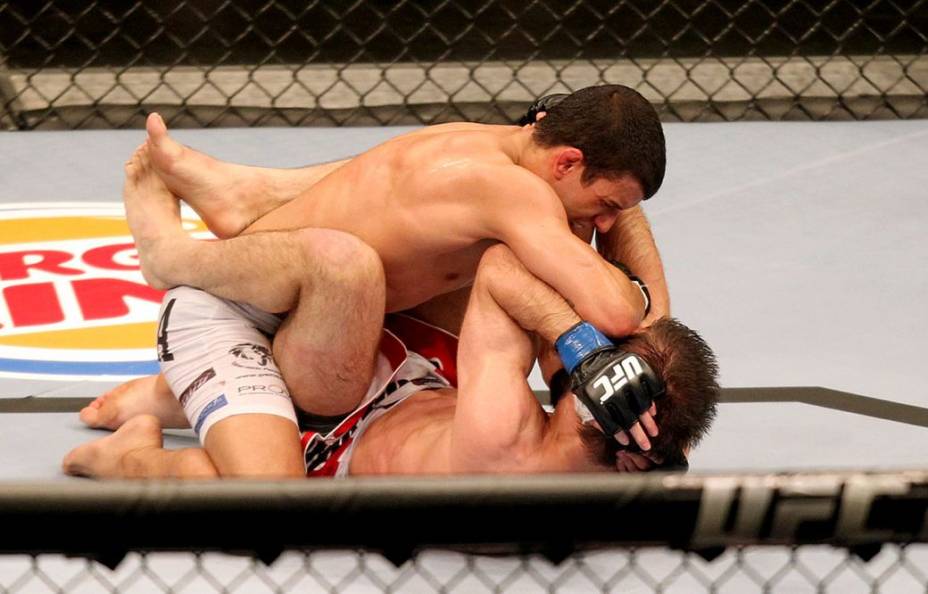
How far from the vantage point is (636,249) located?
2762 millimetres

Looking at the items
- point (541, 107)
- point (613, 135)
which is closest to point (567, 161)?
point (613, 135)

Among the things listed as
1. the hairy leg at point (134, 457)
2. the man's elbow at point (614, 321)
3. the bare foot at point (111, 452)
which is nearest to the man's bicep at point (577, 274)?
the man's elbow at point (614, 321)

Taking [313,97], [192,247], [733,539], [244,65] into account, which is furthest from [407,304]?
[244,65]

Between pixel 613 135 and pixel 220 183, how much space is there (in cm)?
86

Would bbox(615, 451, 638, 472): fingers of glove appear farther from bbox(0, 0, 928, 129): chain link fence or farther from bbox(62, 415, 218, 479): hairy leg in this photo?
bbox(0, 0, 928, 129): chain link fence

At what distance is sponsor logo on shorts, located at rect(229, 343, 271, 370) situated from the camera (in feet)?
8.52

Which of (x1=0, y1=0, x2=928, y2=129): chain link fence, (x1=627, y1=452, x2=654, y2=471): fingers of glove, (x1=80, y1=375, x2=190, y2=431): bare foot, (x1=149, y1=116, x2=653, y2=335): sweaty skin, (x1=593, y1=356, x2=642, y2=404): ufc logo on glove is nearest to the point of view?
(x1=593, y1=356, x2=642, y2=404): ufc logo on glove

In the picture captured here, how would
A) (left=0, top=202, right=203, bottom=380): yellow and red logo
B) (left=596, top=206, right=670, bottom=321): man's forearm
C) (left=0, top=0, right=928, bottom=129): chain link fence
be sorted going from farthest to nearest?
(left=0, top=0, right=928, bottom=129): chain link fence → (left=0, top=202, right=203, bottom=380): yellow and red logo → (left=596, top=206, right=670, bottom=321): man's forearm

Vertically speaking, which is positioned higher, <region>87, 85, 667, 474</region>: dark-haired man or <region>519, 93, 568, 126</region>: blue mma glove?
<region>519, 93, 568, 126</region>: blue mma glove

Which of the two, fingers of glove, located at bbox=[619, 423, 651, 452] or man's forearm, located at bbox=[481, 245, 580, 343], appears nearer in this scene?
fingers of glove, located at bbox=[619, 423, 651, 452]

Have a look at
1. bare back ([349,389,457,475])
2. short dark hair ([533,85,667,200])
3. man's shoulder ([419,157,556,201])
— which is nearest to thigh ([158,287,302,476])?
bare back ([349,389,457,475])

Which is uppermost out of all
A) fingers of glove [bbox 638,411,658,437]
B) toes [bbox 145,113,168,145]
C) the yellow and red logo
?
toes [bbox 145,113,168,145]

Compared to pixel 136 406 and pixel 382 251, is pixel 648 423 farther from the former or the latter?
pixel 136 406

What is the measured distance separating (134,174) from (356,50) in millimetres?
2880
